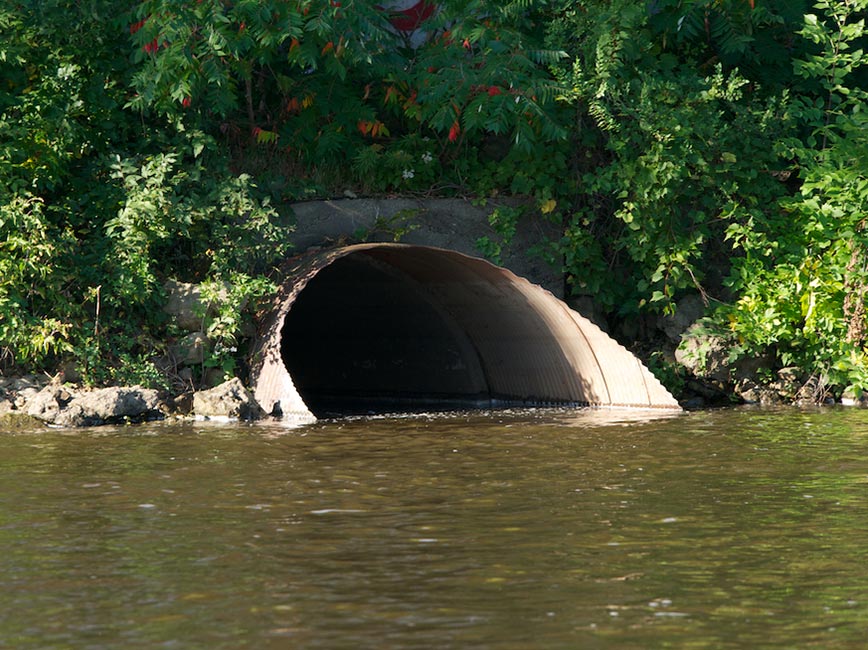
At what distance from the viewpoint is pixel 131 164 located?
13172 millimetres

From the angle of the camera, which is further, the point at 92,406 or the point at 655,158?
the point at 655,158

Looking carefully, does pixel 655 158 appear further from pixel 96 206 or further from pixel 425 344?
pixel 96 206

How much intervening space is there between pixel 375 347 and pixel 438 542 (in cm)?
1081

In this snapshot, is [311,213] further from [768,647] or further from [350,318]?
[768,647]

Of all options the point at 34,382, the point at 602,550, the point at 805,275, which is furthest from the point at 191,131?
the point at 602,550

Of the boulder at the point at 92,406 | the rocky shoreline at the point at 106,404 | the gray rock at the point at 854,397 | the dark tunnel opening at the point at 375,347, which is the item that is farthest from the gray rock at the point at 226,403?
the gray rock at the point at 854,397

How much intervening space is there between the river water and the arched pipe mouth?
2.28 m

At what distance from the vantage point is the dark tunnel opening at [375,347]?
51.1 feet

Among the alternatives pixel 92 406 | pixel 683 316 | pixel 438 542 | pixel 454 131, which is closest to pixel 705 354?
pixel 683 316

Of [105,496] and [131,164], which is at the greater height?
[131,164]

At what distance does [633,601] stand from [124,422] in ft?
25.2

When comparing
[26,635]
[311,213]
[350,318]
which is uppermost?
[311,213]

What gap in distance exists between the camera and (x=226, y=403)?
12.1 metres

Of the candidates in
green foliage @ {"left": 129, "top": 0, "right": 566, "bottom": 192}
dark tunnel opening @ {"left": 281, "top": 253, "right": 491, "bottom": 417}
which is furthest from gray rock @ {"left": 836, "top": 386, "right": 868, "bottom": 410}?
dark tunnel opening @ {"left": 281, "top": 253, "right": 491, "bottom": 417}
